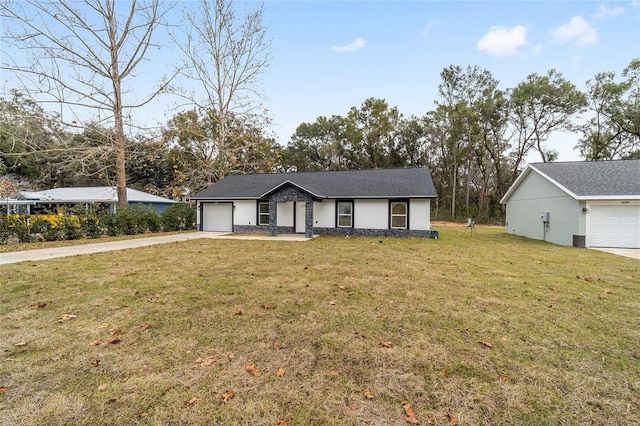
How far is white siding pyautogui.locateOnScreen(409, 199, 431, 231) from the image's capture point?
49.4 feet

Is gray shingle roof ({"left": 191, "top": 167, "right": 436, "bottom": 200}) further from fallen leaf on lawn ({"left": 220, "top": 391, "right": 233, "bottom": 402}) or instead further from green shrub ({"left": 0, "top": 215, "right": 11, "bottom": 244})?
fallen leaf on lawn ({"left": 220, "top": 391, "right": 233, "bottom": 402})

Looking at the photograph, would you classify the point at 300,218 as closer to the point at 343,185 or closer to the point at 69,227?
the point at 343,185

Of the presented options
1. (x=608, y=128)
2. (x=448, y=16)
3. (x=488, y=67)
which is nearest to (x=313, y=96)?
(x=448, y=16)

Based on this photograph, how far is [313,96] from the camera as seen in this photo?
2227 cm

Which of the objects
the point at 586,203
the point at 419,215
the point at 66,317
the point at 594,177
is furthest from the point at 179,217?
the point at 594,177

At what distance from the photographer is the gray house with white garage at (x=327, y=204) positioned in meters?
15.2

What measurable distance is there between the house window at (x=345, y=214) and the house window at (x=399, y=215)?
2330mm

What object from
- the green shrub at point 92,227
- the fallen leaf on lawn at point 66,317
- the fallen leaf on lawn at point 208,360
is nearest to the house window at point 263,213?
the green shrub at point 92,227

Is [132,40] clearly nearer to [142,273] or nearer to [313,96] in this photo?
[313,96]

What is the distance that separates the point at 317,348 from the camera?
337 cm

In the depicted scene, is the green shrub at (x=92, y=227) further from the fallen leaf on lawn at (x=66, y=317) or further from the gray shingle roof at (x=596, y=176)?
the gray shingle roof at (x=596, y=176)

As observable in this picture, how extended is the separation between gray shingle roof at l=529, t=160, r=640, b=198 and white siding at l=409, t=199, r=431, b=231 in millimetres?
5913

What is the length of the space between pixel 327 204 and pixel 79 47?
16.4 metres

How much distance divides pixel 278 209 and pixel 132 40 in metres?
13.4
